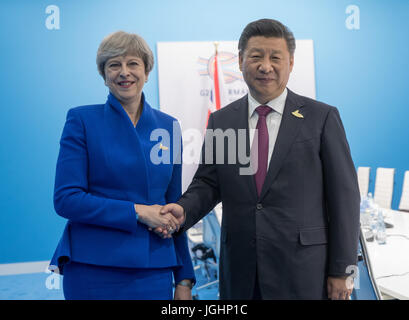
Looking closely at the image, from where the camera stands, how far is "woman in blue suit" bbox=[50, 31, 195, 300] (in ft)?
4.58

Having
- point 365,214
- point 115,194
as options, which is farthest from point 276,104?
point 365,214

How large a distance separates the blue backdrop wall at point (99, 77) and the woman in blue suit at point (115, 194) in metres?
4.34

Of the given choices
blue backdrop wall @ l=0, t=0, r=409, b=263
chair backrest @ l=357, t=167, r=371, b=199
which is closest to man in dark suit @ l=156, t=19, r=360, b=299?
blue backdrop wall @ l=0, t=0, r=409, b=263

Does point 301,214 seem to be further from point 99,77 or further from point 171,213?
point 99,77

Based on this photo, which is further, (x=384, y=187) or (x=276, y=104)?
(x=384, y=187)

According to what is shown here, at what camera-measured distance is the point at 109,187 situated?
1447 mm

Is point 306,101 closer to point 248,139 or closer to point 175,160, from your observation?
point 248,139

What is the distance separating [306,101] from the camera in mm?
1551

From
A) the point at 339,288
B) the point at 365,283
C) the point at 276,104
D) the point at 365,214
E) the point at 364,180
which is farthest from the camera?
the point at 364,180

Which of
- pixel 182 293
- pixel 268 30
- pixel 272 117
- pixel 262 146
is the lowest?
pixel 182 293

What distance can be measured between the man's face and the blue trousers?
85cm

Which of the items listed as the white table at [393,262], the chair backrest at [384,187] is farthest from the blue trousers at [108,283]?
the chair backrest at [384,187]

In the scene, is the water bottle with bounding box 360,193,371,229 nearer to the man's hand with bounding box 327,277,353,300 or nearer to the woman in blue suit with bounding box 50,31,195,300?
the man's hand with bounding box 327,277,353,300

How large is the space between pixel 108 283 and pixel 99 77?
4.62 m
